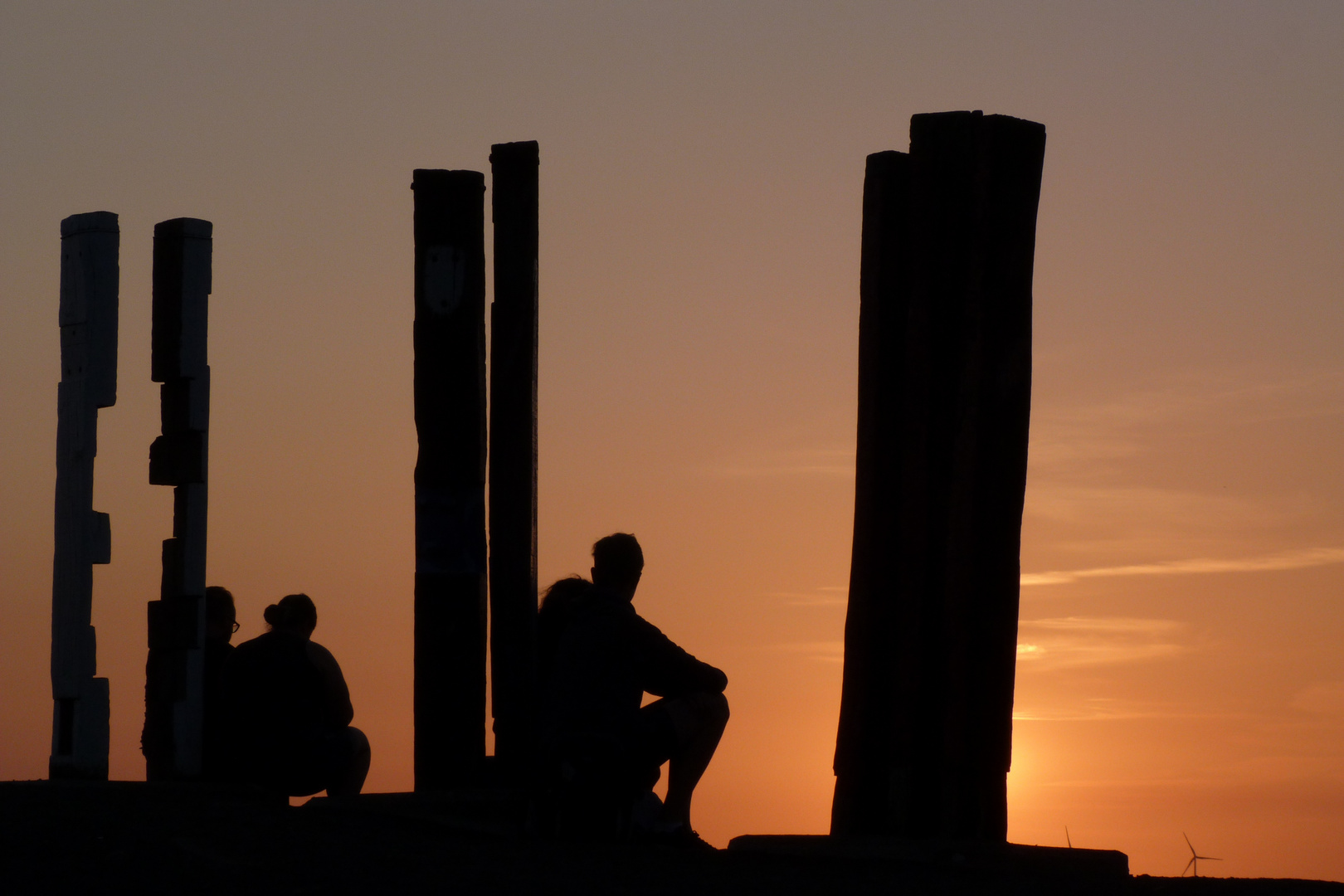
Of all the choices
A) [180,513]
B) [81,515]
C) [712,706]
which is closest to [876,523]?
[712,706]

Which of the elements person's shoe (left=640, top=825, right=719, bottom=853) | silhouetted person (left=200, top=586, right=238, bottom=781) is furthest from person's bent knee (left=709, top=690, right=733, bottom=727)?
silhouetted person (left=200, top=586, right=238, bottom=781)

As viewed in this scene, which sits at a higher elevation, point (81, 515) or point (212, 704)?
point (81, 515)

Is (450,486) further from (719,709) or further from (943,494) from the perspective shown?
(943,494)

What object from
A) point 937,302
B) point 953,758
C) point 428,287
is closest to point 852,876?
point 953,758

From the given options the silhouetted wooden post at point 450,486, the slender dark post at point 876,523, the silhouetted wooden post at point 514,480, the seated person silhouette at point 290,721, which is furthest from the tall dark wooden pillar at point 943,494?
the seated person silhouette at point 290,721

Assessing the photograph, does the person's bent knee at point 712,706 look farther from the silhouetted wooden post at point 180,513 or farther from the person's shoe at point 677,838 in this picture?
the silhouetted wooden post at point 180,513

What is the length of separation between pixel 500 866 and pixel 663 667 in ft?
4.67

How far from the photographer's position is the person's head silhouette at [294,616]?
8.28m

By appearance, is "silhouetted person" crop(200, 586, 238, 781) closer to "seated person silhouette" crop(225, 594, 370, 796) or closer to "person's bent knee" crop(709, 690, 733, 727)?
"seated person silhouette" crop(225, 594, 370, 796)

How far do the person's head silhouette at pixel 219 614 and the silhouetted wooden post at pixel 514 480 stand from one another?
1627 mm

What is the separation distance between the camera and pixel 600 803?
684 cm

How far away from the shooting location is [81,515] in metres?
8.09

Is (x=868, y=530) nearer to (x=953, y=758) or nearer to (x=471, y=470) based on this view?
(x=953, y=758)

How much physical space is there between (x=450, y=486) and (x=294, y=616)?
1176mm
